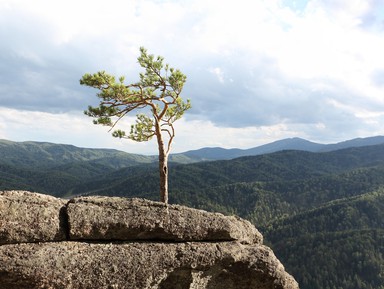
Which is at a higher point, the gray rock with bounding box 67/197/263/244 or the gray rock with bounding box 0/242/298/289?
the gray rock with bounding box 67/197/263/244

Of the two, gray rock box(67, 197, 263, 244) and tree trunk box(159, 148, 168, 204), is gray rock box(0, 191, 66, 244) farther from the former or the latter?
tree trunk box(159, 148, 168, 204)

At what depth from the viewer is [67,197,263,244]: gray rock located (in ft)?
64.0

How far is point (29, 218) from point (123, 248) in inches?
213

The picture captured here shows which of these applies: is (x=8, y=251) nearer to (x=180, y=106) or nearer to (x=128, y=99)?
(x=128, y=99)

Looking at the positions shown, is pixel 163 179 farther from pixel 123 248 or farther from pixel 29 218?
pixel 29 218

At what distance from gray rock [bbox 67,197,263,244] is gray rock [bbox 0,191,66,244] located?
0.75 meters

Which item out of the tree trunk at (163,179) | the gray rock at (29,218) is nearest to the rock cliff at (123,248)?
the gray rock at (29,218)

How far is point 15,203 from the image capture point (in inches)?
703

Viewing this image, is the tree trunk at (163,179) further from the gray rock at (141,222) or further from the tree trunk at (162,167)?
the gray rock at (141,222)

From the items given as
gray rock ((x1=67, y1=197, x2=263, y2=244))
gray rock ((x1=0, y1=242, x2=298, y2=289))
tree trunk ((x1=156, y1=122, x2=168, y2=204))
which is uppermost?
tree trunk ((x1=156, y1=122, x2=168, y2=204))

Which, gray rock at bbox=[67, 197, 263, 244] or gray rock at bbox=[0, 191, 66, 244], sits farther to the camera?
gray rock at bbox=[67, 197, 263, 244]

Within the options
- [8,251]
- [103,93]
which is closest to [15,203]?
[8,251]

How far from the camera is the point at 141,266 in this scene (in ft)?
62.2

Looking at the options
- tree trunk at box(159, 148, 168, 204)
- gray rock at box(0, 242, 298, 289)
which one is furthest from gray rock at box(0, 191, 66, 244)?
tree trunk at box(159, 148, 168, 204)
